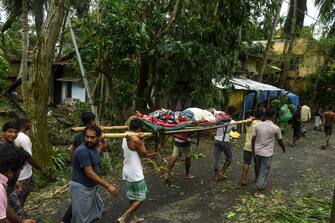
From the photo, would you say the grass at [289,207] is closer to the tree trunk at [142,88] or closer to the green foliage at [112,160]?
the green foliage at [112,160]

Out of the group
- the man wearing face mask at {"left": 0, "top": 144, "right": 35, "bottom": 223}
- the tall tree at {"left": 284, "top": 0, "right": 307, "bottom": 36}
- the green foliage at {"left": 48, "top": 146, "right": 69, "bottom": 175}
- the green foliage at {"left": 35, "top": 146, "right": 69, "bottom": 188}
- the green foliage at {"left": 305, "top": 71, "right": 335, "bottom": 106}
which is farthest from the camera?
the green foliage at {"left": 305, "top": 71, "right": 335, "bottom": 106}

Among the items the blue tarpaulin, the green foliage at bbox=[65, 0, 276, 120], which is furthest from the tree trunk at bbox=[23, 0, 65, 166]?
the blue tarpaulin

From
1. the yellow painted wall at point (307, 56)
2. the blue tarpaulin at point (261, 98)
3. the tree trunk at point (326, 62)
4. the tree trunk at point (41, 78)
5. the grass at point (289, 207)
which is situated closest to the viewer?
the grass at point (289, 207)

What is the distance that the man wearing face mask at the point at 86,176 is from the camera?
399 centimetres

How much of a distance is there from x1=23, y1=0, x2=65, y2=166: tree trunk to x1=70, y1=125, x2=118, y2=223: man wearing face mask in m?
3.14

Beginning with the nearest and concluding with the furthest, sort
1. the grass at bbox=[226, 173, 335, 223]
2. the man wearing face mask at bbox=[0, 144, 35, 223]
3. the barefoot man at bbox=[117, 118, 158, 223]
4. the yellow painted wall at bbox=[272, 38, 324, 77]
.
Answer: the man wearing face mask at bbox=[0, 144, 35, 223] < the barefoot man at bbox=[117, 118, 158, 223] < the grass at bbox=[226, 173, 335, 223] < the yellow painted wall at bbox=[272, 38, 324, 77]

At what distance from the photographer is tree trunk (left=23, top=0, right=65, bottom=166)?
22.4 feet

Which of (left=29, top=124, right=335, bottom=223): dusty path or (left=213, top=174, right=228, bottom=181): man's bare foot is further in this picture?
(left=213, top=174, right=228, bottom=181): man's bare foot

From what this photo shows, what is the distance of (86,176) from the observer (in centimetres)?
407

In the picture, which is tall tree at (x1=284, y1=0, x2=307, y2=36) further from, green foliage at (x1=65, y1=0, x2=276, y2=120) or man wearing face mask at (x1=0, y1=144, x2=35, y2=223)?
man wearing face mask at (x1=0, y1=144, x2=35, y2=223)

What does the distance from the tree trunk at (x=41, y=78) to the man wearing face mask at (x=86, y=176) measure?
10.3ft

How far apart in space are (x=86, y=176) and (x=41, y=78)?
135 inches

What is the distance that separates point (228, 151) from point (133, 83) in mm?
3601

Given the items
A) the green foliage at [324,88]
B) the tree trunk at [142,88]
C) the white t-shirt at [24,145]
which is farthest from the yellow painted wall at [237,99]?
the white t-shirt at [24,145]
